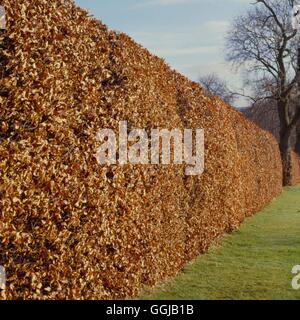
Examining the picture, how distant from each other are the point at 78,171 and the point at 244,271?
152 inches

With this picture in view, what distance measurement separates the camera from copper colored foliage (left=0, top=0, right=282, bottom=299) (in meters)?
3.68

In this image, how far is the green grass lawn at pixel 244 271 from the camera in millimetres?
6141

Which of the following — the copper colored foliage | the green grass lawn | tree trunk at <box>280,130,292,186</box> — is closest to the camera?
the copper colored foliage

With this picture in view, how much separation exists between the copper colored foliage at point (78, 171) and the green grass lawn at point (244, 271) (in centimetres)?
30

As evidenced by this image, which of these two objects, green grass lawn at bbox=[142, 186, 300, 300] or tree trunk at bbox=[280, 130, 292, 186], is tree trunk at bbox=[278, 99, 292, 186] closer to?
tree trunk at bbox=[280, 130, 292, 186]

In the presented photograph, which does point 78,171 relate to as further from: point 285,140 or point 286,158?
point 285,140

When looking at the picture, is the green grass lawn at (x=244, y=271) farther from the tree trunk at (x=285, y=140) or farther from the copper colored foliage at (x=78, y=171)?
the tree trunk at (x=285, y=140)

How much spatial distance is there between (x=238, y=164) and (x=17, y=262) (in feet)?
30.7

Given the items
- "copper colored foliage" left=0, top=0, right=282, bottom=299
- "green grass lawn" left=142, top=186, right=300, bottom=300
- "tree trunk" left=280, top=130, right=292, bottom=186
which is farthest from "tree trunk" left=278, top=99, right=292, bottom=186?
"copper colored foliage" left=0, top=0, right=282, bottom=299

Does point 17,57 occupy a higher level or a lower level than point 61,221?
higher

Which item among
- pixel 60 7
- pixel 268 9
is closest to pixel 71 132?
pixel 60 7

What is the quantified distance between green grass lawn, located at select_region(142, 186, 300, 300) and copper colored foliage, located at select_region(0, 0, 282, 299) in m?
0.30
